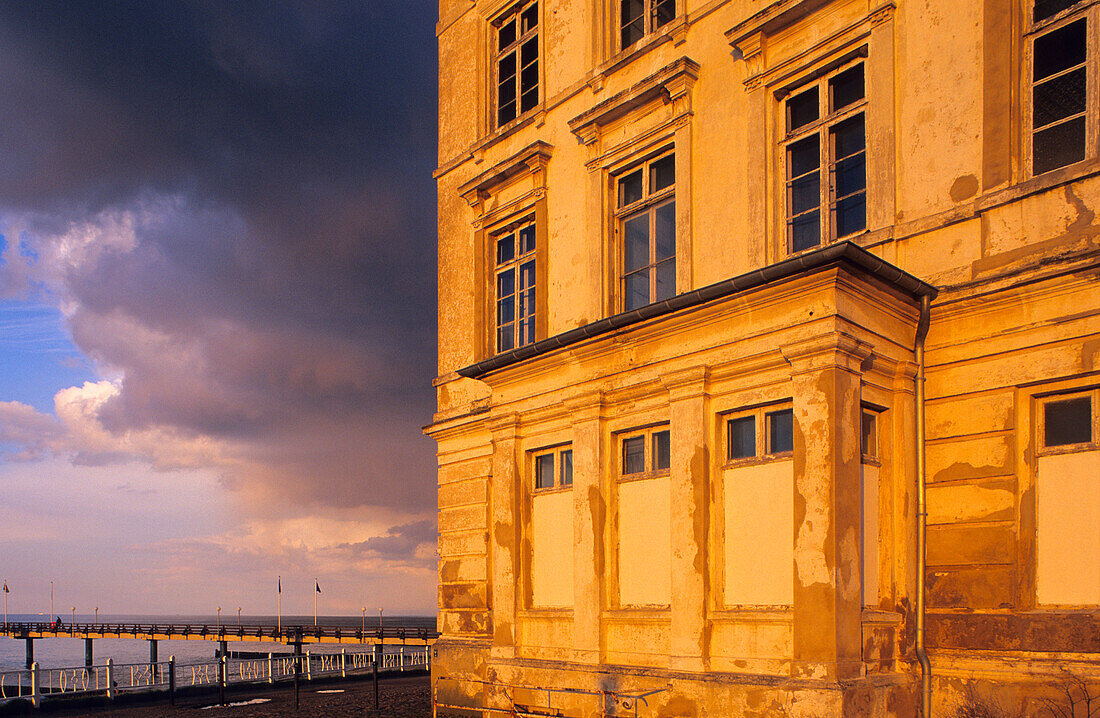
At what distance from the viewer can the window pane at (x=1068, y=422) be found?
945 cm

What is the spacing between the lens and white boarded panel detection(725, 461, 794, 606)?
10641 mm

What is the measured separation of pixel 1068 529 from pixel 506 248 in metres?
12.0

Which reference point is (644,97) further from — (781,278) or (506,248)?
(781,278)

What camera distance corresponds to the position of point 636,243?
1544 cm

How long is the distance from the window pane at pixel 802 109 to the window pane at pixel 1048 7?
2924mm

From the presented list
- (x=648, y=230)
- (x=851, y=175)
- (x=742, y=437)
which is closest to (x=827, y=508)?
(x=742, y=437)

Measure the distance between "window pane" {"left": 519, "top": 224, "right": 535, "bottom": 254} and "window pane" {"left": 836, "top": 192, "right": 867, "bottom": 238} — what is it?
7.16m

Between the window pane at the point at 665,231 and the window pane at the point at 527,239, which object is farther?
the window pane at the point at 527,239

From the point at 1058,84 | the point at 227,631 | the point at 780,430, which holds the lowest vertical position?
the point at 227,631

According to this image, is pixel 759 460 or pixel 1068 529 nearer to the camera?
pixel 1068 529

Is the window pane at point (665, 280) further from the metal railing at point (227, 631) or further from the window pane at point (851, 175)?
the metal railing at point (227, 631)

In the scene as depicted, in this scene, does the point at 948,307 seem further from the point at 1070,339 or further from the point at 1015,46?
the point at 1015,46

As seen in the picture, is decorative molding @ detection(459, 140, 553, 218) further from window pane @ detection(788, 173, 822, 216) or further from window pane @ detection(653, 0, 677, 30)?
window pane @ detection(788, 173, 822, 216)

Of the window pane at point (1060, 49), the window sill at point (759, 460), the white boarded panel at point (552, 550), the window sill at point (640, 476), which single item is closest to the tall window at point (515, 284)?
the white boarded panel at point (552, 550)
